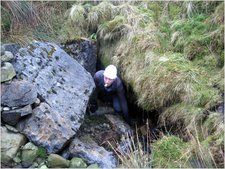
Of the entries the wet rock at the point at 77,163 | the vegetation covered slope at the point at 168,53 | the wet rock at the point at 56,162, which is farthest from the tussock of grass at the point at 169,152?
the wet rock at the point at 56,162

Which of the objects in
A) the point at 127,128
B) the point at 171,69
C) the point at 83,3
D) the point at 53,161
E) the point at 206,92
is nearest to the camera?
the point at 53,161

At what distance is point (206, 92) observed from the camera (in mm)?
5121

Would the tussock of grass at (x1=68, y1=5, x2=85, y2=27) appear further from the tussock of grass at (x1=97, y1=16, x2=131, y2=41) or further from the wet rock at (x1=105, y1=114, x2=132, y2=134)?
the wet rock at (x1=105, y1=114, x2=132, y2=134)

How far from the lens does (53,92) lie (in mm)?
5355

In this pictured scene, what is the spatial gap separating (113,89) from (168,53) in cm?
105

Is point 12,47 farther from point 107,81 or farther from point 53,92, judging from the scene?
point 107,81

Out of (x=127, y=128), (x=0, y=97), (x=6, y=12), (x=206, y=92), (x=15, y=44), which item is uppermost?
(x=6, y=12)

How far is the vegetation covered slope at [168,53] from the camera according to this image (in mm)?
4797

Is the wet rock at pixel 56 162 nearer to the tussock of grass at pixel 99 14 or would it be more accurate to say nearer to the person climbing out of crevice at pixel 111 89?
the person climbing out of crevice at pixel 111 89

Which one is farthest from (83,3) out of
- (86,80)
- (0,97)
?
(0,97)

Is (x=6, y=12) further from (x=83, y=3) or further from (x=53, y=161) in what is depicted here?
(x=53, y=161)

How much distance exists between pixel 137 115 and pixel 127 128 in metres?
0.40

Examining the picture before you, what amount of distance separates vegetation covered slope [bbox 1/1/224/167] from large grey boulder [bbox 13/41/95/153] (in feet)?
2.55

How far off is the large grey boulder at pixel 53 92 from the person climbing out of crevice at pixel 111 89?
0.25 metres
